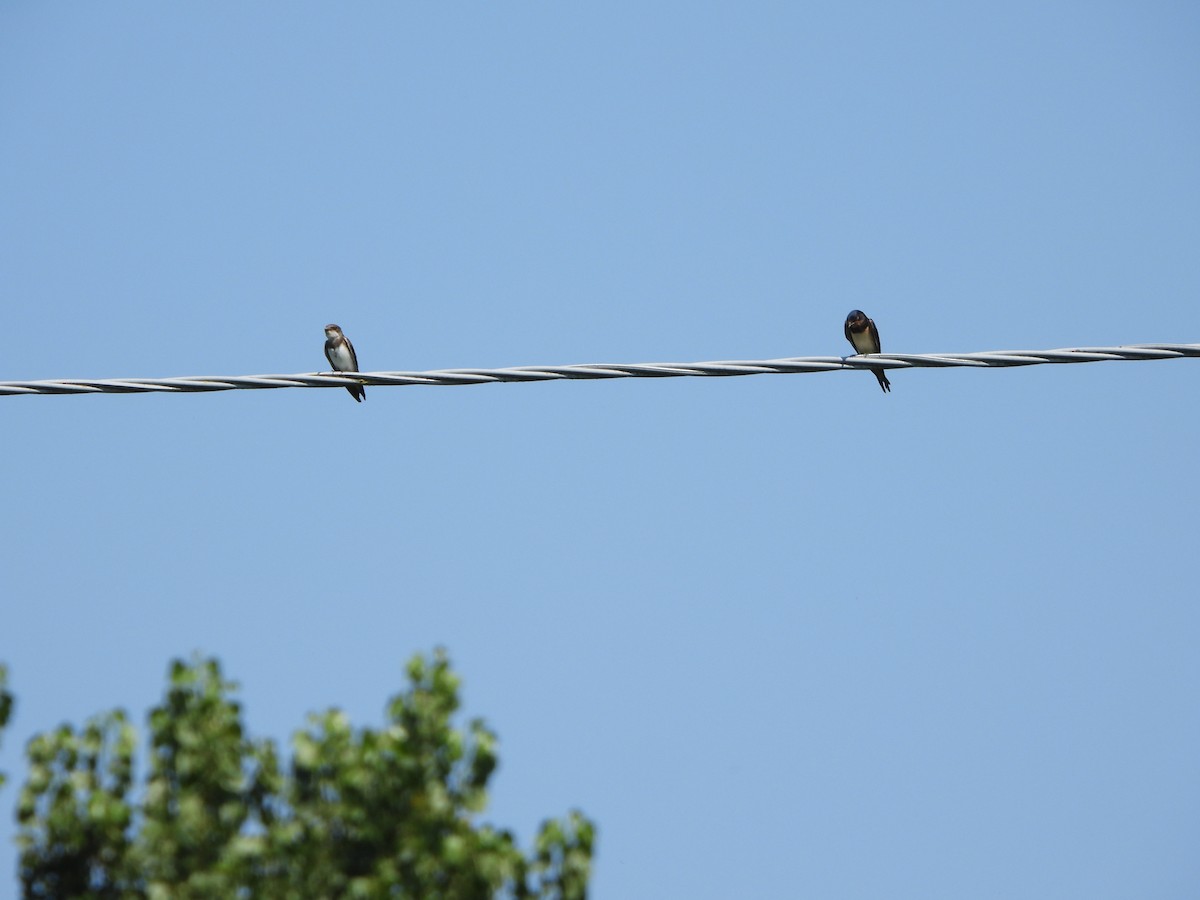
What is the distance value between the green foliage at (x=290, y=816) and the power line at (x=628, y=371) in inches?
80.0

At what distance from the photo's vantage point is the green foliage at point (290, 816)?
821 centimetres

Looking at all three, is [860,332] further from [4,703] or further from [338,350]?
[4,703]

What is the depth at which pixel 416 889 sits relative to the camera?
8.26 meters

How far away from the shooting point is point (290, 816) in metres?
8.45

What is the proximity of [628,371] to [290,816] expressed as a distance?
10.4 ft

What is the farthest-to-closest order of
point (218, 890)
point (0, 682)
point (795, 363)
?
point (795, 363), point (0, 682), point (218, 890)

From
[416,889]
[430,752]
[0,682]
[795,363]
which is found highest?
[795,363]

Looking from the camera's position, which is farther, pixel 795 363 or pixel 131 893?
pixel 795 363

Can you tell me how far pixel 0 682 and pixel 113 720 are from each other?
2.41 ft

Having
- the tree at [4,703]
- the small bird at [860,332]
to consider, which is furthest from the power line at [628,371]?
the small bird at [860,332]

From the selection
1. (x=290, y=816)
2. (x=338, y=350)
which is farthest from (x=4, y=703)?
(x=338, y=350)

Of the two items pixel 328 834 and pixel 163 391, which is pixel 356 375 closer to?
pixel 163 391

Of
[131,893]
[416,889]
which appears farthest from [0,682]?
[416,889]

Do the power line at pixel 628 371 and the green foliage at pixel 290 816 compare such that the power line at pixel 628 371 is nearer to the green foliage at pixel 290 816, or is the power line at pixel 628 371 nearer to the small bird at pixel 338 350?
the green foliage at pixel 290 816
